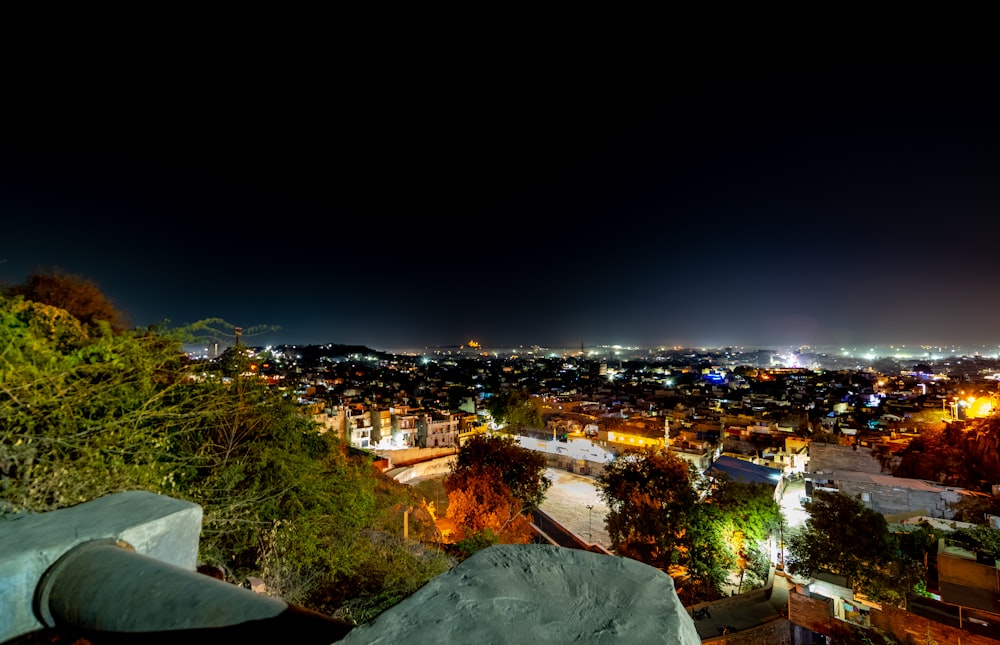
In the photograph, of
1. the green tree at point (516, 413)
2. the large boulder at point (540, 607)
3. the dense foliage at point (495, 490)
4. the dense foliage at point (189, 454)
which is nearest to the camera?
the large boulder at point (540, 607)

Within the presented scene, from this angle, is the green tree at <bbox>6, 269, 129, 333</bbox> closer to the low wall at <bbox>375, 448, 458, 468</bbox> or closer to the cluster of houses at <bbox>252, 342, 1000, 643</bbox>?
the cluster of houses at <bbox>252, 342, 1000, 643</bbox>

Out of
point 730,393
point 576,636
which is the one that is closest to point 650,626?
point 576,636

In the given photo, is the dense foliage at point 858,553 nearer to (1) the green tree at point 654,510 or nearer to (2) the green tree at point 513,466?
(1) the green tree at point 654,510

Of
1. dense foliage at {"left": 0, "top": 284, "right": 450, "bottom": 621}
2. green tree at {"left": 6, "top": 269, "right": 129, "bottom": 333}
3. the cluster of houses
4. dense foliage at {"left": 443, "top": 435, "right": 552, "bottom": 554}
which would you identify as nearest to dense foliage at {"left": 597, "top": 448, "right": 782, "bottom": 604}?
the cluster of houses

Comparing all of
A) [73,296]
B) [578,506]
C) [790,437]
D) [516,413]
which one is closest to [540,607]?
[73,296]

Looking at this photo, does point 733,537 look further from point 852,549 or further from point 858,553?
point 858,553

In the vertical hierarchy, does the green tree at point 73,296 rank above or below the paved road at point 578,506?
above

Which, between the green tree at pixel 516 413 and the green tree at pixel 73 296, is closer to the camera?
the green tree at pixel 73 296

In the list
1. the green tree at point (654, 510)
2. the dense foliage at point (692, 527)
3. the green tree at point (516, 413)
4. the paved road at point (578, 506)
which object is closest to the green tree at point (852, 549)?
the dense foliage at point (692, 527)
